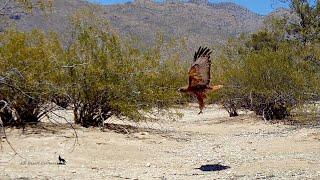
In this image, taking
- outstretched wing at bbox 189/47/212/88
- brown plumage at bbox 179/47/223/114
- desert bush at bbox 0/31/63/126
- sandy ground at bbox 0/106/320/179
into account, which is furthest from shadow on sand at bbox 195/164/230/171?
desert bush at bbox 0/31/63/126

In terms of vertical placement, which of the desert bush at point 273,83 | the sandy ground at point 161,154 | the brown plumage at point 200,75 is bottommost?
the sandy ground at point 161,154

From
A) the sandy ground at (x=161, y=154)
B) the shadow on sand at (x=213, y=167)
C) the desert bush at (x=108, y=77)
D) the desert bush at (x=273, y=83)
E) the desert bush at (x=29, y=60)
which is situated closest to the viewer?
the sandy ground at (x=161, y=154)

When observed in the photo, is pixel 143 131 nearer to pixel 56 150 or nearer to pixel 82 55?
pixel 82 55

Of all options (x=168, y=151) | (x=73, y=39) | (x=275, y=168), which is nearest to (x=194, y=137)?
(x=168, y=151)

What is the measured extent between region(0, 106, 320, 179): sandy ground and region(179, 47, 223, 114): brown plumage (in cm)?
250

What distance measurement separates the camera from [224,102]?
1107 inches

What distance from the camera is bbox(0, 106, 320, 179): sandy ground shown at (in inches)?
448

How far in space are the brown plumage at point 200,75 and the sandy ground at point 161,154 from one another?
2.50m

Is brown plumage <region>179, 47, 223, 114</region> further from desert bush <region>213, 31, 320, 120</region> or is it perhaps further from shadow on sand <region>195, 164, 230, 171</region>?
desert bush <region>213, 31, 320, 120</region>

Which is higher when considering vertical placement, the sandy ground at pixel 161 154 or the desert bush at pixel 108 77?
the desert bush at pixel 108 77

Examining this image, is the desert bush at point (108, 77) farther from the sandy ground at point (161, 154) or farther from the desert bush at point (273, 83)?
the desert bush at point (273, 83)

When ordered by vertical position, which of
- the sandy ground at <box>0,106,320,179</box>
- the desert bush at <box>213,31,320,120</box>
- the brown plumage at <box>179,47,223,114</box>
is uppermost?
A: the brown plumage at <box>179,47,223,114</box>

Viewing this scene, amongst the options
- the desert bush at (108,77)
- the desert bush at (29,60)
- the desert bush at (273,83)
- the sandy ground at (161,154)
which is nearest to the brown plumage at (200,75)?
the sandy ground at (161,154)

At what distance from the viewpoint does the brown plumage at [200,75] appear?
359 inches
